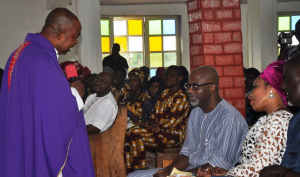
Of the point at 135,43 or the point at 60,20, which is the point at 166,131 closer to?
the point at 60,20

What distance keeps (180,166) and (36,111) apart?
135 centimetres

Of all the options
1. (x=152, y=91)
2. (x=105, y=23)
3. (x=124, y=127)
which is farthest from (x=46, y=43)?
(x=105, y=23)

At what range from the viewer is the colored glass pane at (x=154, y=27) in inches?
428

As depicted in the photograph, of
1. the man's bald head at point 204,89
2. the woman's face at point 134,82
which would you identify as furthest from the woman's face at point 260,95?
the woman's face at point 134,82

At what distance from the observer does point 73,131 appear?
2650 millimetres

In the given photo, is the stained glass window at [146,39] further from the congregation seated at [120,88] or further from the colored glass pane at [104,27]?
the congregation seated at [120,88]

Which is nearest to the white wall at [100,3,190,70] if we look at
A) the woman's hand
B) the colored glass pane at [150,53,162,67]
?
the colored glass pane at [150,53,162,67]

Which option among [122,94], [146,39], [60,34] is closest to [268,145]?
[60,34]

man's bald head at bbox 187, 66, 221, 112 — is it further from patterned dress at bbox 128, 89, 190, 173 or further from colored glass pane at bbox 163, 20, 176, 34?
colored glass pane at bbox 163, 20, 176, 34

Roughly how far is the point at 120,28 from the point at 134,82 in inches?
181

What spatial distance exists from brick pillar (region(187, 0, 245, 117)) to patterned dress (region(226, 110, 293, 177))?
50.5 inches

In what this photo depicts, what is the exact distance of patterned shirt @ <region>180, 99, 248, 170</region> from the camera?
2.94 m

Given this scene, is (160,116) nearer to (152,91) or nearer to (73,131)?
(152,91)


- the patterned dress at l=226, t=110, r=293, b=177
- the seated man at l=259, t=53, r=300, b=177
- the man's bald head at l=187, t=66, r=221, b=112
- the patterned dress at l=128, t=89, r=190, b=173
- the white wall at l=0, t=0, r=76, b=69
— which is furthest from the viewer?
the white wall at l=0, t=0, r=76, b=69
